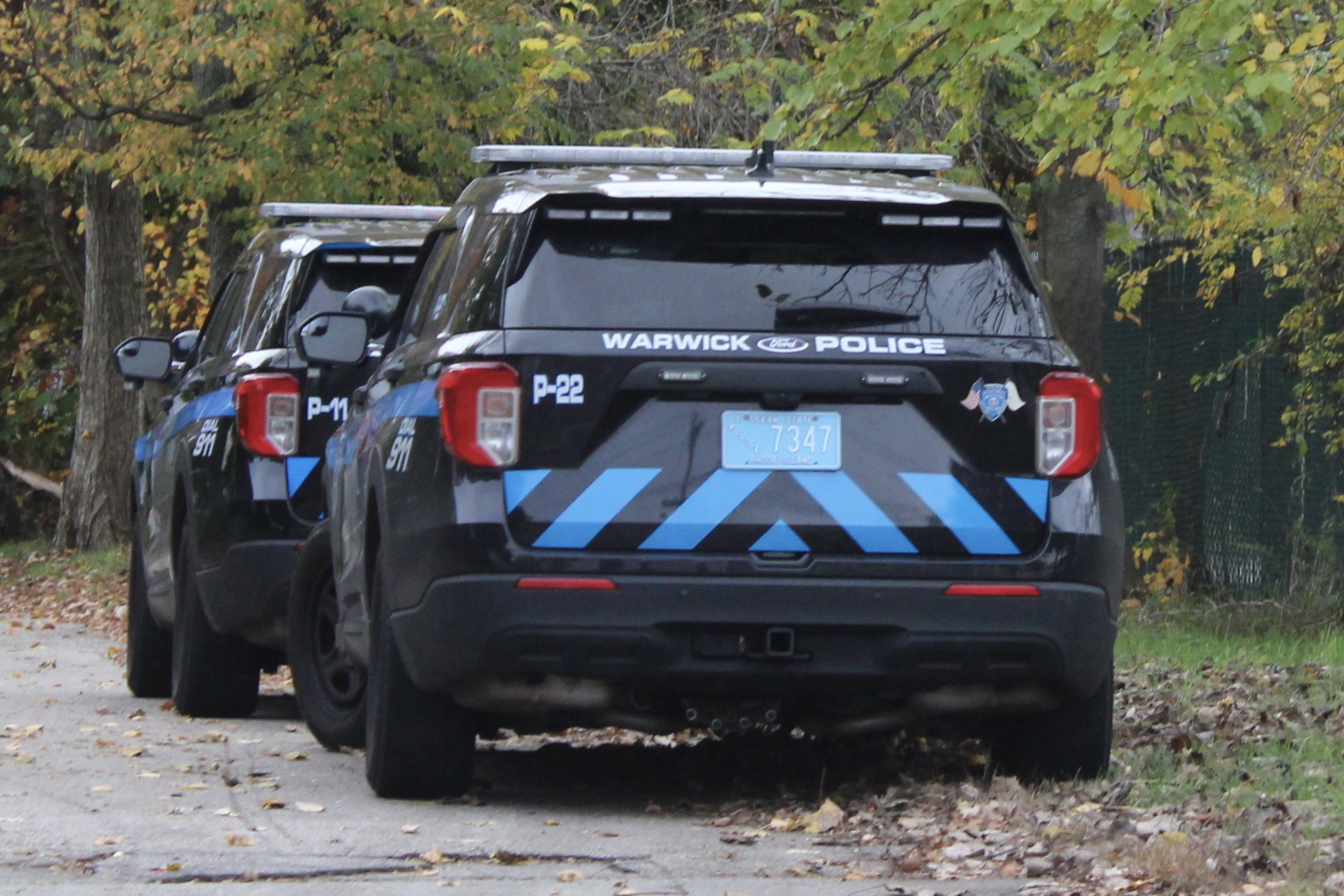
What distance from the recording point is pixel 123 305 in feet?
78.7

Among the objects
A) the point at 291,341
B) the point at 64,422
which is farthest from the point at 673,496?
the point at 64,422

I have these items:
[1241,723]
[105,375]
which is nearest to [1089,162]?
[1241,723]

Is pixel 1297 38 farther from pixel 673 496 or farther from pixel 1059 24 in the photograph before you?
pixel 673 496

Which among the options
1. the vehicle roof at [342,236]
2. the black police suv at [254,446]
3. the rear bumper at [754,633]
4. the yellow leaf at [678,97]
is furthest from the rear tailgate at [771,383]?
the yellow leaf at [678,97]

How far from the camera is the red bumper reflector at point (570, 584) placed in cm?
621

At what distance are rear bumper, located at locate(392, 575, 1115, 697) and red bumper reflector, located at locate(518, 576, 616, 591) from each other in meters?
0.01

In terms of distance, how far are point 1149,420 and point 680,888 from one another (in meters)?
Answer: 12.0

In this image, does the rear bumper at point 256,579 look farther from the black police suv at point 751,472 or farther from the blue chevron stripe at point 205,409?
the black police suv at point 751,472

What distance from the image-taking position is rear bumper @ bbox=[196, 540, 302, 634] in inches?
356

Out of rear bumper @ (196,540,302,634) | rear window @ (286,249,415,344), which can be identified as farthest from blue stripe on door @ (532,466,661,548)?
rear window @ (286,249,415,344)

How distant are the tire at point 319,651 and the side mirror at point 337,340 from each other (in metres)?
0.75

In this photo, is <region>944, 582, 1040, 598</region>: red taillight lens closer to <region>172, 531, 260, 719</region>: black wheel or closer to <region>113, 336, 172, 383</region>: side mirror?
<region>172, 531, 260, 719</region>: black wheel

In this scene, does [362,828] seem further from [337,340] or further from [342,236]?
[342,236]

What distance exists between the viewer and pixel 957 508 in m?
6.33
